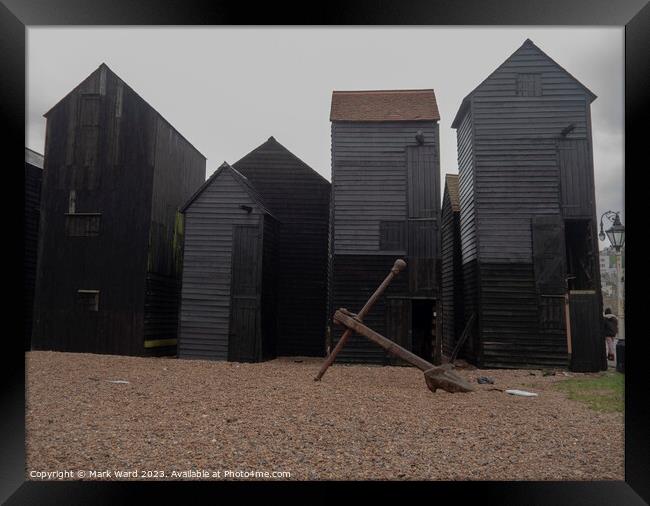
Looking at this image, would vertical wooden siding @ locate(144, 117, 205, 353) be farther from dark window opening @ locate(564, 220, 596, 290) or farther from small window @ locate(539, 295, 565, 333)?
dark window opening @ locate(564, 220, 596, 290)

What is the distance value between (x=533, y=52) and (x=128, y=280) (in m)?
15.4

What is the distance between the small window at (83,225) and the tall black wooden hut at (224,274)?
3.05m

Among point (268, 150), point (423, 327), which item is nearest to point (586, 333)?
point (423, 327)

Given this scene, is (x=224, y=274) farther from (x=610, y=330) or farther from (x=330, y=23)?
(x=610, y=330)

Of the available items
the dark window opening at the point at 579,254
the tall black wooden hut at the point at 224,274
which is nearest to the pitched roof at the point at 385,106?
the tall black wooden hut at the point at 224,274

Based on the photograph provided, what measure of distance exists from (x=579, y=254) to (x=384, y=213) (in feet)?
22.2

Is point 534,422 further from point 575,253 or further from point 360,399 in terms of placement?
point 575,253

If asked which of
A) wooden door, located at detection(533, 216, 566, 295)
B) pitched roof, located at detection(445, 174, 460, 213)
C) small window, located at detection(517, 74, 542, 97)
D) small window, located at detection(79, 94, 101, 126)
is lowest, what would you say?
wooden door, located at detection(533, 216, 566, 295)

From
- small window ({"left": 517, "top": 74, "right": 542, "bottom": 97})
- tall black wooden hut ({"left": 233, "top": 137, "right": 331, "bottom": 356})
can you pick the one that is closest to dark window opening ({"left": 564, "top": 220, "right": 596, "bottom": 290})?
small window ({"left": 517, "top": 74, "right": 542, "bottom": 97})

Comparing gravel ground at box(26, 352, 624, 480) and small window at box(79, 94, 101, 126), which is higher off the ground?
small window at box(79, 94, 101, 126)

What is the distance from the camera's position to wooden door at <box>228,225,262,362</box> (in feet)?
52.4

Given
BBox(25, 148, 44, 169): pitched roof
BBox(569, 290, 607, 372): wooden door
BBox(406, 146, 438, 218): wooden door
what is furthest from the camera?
BBox(25, 148, 44, 169): pitched roof

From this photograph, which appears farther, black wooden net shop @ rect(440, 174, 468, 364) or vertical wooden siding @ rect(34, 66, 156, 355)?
black wooden net shop @ rect(440, 174, 468, 364)

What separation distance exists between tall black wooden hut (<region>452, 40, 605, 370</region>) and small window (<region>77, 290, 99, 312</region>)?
1276 cm
